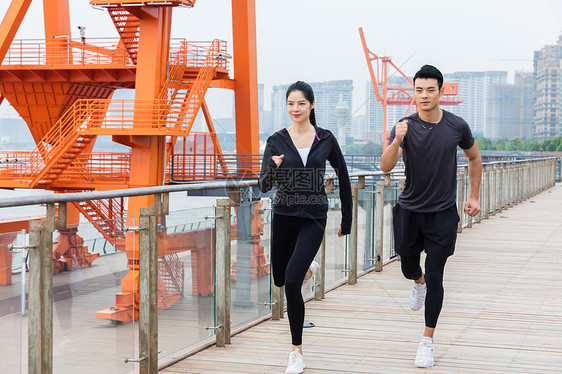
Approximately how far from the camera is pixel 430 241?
4762 mm

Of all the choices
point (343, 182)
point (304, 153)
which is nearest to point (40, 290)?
point (304, 153)

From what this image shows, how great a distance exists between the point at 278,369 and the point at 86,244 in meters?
1.50

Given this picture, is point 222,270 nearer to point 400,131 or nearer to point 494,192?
point 400,131

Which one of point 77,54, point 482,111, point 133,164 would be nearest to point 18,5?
point 77,54

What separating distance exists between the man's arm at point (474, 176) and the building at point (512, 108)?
14373 cm

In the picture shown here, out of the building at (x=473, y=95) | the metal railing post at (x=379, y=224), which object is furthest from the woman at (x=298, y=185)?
the building at (x=473, y=95)

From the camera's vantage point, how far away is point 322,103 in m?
5.89

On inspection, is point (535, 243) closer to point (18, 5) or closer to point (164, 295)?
point (164, 295)

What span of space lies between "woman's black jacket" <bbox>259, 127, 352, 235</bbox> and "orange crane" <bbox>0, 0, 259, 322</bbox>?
16.5 meters

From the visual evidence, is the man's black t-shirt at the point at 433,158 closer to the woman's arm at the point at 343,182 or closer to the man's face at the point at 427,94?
the man's face at the point at 427,94

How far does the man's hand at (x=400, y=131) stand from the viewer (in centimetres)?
455

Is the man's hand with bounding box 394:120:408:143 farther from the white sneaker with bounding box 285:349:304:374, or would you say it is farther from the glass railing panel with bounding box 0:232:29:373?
the glass railing panel with bounding box 0:232:29:373

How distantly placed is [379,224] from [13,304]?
593cm

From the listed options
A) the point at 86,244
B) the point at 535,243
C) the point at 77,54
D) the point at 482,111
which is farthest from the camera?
the point at 482,111
